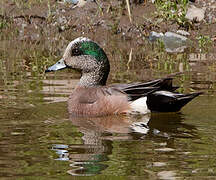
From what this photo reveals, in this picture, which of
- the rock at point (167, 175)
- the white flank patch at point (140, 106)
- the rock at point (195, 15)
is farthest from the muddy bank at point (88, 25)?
the rock at point (167, 175)

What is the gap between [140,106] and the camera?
7.49 m

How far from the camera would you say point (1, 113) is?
25.1 ft

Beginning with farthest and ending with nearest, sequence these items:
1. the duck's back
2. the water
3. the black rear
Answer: the duck's back → the black rear → the water

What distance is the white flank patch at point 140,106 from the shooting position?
748cm

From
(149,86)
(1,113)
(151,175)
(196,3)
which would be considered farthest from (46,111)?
(196,3)

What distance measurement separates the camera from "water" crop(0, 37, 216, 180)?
5.30 metres

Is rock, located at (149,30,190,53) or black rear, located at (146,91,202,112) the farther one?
rock, located at (149,30,190,53)

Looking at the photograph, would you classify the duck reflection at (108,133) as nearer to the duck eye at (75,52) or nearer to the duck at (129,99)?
the duck at (129,99)

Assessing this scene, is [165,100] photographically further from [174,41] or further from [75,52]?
[174,41]

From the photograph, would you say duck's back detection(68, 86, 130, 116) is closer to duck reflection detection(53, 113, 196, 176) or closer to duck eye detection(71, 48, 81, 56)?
duck reflection detection(53, 113, 196, 176)

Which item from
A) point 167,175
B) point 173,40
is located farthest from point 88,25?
point 167,175

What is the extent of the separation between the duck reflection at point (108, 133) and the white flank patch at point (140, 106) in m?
0.07

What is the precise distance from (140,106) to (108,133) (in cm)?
91

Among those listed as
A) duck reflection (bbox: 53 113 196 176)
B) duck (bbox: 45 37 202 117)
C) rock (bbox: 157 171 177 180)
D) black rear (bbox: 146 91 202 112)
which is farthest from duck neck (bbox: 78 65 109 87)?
rock (bbox: 157 171 177 180)
